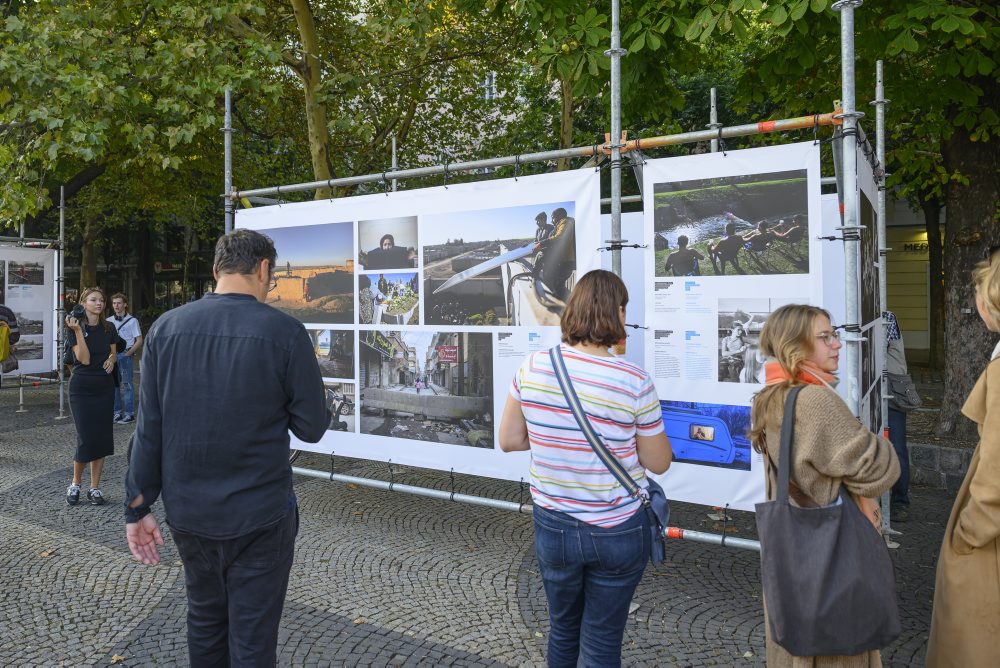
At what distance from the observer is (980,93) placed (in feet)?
24.5

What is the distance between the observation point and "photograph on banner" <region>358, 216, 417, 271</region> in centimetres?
531

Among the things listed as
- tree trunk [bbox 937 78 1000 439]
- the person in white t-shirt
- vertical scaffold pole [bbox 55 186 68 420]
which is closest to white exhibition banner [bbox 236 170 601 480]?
tree trunk [bbox 937 78 1000 439]

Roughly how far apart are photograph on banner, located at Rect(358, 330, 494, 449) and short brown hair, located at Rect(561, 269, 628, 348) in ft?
7.78

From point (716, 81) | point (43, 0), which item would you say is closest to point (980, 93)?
point (716, 81)

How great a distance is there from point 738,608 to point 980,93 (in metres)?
6.20

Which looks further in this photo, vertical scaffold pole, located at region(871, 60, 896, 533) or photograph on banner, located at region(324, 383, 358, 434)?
photograph on banner, located at region(324, 383, 358, 434)

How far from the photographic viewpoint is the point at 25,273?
38.0 ft

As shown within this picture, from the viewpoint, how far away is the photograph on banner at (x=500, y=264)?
4688 millimetres

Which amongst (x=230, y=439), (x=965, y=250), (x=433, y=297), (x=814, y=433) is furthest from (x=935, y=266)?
(x=230, y=439)

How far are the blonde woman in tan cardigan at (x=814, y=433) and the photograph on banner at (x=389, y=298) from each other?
3090 mm

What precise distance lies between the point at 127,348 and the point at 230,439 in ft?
31.9

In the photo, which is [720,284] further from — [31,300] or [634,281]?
[31,300]

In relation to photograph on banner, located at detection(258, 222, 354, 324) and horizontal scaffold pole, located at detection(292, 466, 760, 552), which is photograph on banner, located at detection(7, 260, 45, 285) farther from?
horizontal scaffold pole, located at detection(292, 466, 760, 552)

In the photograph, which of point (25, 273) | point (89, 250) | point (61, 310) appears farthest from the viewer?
point (89, 250)
